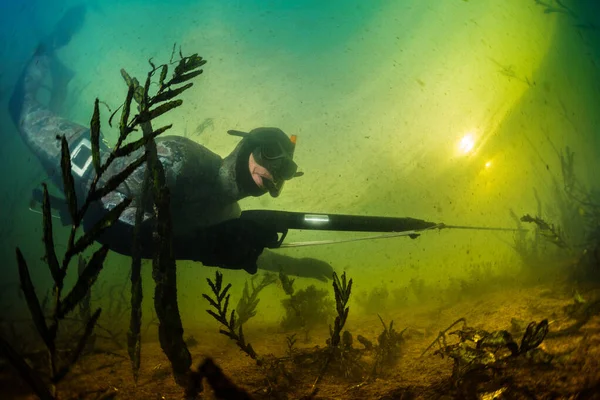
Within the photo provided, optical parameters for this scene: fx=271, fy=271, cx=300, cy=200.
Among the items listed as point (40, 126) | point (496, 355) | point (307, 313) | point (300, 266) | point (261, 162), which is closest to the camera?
point (496, 355)

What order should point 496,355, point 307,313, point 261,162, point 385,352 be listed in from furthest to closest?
point 307,313 → point 261,162 → point 385,352 → point 496,355

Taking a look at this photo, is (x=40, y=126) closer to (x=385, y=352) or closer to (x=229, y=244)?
(x=229, y=244)

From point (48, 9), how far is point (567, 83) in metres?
30.8

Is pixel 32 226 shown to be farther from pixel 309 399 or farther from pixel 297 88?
pixel 309 399

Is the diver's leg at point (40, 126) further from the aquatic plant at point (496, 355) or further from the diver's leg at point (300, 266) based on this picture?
the aquatic plant at point (496, 355)

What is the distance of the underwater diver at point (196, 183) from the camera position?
3.41 meters

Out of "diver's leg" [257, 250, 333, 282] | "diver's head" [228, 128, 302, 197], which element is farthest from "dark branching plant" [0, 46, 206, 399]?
"diver's leg" [257, 250, 333, 282]

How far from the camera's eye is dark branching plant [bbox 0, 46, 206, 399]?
1.01 metres

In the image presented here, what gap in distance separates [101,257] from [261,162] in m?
3.65

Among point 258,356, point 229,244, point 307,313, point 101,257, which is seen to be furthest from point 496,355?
point 307,313

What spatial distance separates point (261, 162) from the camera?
4.65 m

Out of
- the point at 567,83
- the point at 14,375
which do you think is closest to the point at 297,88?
the point at 567,83

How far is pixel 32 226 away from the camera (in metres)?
13.3

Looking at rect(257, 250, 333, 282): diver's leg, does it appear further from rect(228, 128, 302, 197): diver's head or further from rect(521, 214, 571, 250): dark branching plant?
rect(521, 214, 571, 250): dark branching plant
